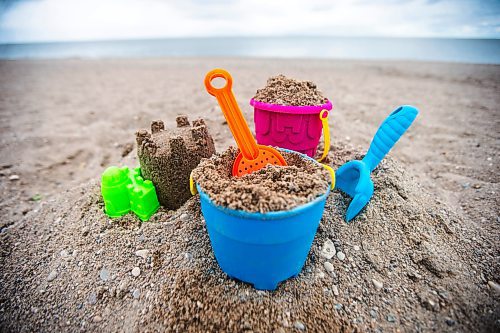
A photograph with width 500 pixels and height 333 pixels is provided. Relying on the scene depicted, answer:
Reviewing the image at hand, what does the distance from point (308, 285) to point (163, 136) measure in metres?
1.08

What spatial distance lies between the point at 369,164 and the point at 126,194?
137 cm

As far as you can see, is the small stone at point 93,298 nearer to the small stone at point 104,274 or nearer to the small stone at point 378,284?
the small stone at point 104,274

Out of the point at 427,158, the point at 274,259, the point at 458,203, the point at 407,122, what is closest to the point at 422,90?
the point at 427,158

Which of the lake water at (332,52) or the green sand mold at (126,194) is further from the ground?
the green sand mold at (126,194)

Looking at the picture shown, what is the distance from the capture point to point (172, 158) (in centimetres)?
133

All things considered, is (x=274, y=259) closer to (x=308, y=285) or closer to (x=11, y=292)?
(x=308, y=285)

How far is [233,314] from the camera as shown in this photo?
3.47 feet

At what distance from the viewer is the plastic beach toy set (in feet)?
3.02

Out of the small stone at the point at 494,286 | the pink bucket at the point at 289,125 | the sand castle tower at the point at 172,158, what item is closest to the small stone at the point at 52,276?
the sand castle tower at the point at 172,158

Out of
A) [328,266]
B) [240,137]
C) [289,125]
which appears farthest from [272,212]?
[289,125]

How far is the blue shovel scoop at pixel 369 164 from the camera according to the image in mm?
1274

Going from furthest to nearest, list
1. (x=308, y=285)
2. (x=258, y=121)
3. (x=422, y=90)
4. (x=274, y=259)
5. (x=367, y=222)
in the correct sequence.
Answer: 1. (x=422, y=90)
2. (x=258, y=121)
3. (x=367, y=222)
4. (x=308, y=285)
5. (x=274, y=259)

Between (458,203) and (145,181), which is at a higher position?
(145,181)

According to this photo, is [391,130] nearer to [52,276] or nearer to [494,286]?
[494,286]
